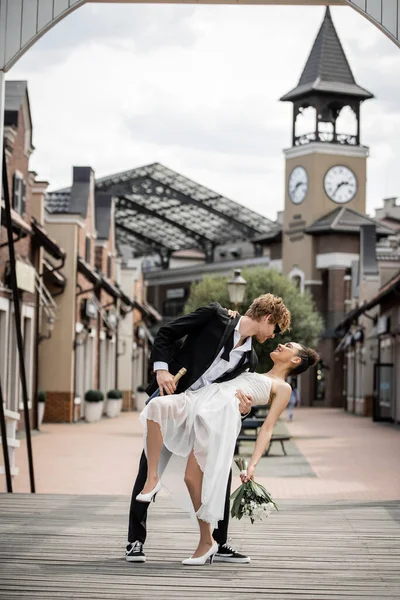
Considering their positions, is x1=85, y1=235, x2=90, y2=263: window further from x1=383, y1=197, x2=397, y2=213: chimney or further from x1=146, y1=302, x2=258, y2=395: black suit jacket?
x1=383, y1=197, x2=397, y2=213: chimney

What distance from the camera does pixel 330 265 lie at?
64.4 m

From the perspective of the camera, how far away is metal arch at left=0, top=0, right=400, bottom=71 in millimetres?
7828

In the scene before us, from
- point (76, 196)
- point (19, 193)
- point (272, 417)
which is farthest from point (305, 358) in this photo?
point (76, 196)

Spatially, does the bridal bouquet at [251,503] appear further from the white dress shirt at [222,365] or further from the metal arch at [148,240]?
the metal arch at [148,240]

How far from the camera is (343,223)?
63719mm

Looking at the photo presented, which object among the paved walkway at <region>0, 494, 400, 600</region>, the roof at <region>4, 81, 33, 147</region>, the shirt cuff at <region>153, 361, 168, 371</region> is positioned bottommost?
the paved walkway at <region>0, 494, 400, 600</region>

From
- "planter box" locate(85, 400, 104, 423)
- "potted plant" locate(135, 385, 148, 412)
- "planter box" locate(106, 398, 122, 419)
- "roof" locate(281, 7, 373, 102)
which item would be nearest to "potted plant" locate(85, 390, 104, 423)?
"planter box" locate(85, 400, 104, 423)

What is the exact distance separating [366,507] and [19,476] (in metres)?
6.69

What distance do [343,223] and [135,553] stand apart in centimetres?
5763

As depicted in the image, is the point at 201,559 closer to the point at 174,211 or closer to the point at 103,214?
the point at 103,214

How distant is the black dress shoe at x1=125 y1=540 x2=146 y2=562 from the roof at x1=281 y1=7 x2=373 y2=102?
57.7m

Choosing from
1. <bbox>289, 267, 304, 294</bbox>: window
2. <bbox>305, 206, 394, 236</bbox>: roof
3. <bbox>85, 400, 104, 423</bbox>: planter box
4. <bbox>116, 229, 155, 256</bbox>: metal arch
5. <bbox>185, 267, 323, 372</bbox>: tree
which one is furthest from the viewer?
<bbox>116, 229, 155, 256</bbox>: metal arch

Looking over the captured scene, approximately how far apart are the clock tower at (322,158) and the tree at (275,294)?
78.7 feet

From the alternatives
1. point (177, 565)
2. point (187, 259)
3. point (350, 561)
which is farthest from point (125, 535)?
point (187, 259)
